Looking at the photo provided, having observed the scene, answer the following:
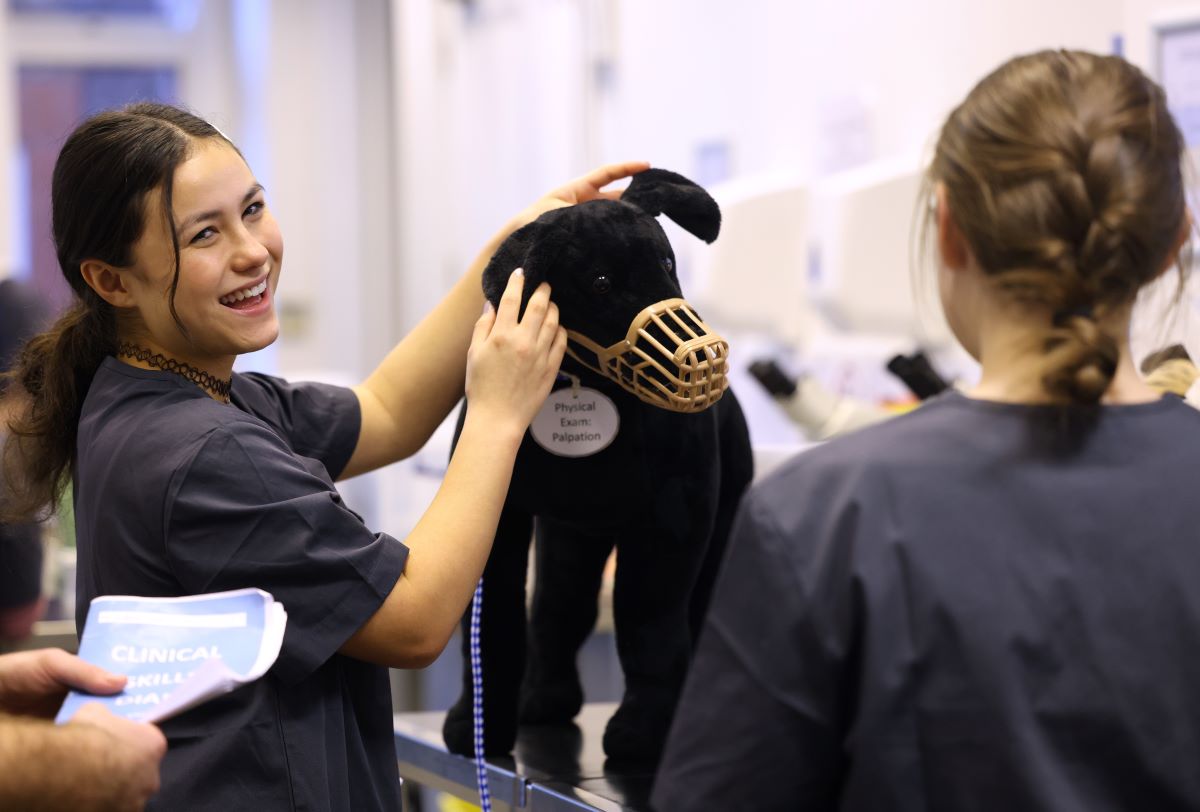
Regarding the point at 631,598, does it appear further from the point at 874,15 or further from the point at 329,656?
the point at 874,15

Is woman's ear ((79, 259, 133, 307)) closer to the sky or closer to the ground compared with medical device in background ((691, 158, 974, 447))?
closer to the sky

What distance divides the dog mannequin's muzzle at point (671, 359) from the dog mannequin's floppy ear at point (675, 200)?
14cm

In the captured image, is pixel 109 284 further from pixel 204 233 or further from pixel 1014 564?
pixel 1014 564

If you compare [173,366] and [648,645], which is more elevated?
[173,366]

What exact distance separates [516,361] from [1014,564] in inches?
19.9

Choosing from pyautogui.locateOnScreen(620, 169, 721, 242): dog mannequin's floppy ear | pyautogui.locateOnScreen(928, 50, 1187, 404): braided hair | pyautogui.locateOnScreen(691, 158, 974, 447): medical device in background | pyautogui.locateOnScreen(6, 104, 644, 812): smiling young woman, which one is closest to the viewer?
pyautogui.locateOnScreen(928, 50, 1187, 404): braided hair

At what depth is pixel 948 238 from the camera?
0.82 meters

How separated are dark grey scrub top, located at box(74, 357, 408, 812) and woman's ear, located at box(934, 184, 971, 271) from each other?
50 centimetres

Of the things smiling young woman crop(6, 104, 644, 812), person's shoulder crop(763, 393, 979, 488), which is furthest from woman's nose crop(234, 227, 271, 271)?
person's shoulder crop(763, 393, 979, 488)

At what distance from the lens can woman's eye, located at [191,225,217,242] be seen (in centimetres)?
115

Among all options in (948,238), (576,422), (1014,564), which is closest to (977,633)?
(1014,564)

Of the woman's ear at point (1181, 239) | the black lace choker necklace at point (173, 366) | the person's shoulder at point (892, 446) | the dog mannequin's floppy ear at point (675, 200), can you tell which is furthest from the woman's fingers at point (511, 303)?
the woman's ear at point (1181, 239)

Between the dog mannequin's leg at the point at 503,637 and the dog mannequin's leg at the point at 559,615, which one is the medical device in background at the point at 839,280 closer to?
the dog mannequin's leg at the point at 559,615

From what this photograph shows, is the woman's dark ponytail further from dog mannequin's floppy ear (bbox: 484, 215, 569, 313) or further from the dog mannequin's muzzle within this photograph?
the dog mannequin's muzzle
